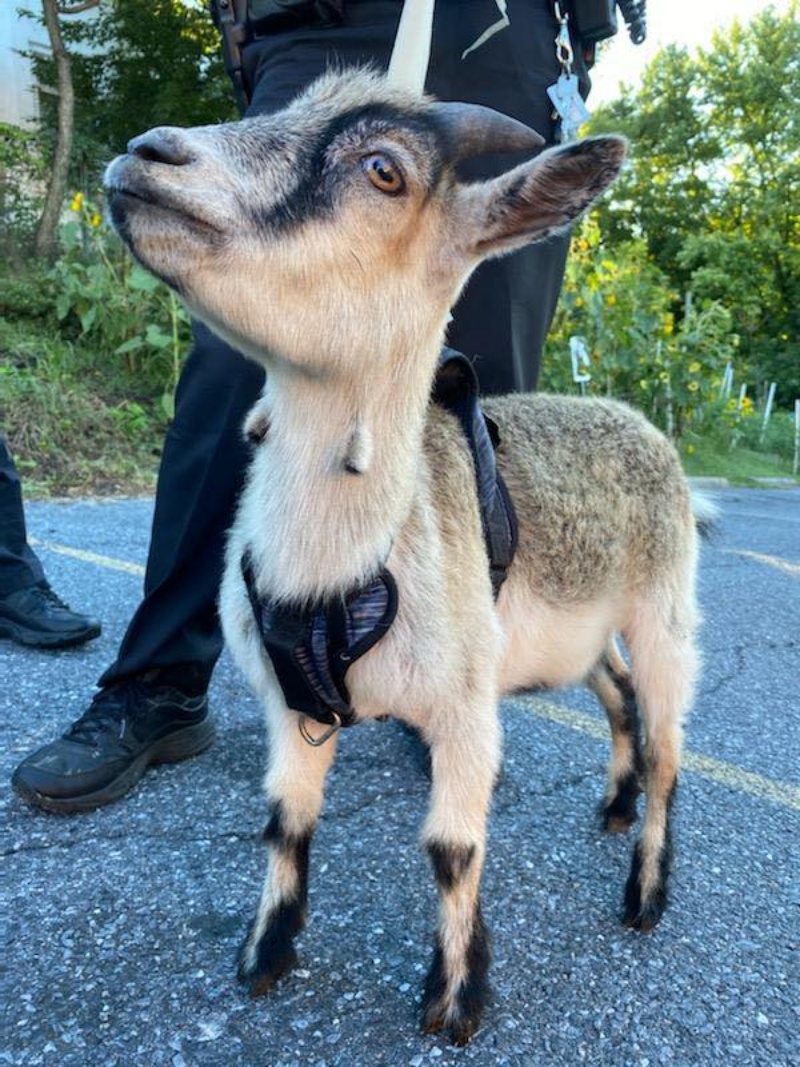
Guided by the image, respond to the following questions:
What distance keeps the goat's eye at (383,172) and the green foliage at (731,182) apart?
37705mm

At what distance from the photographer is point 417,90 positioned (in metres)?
2.19

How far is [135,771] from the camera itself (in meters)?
2.88

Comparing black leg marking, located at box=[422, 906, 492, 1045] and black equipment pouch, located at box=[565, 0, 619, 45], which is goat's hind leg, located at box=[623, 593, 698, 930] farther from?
black equipment pouch, located at box=[565, 0, 619, 45]

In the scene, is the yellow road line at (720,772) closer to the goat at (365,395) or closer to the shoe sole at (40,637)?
the goat at (365,395)

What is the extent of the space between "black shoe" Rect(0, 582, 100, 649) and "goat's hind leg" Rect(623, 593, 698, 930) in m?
2.52

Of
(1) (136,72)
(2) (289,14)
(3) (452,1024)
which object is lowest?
(3) (452,1024)

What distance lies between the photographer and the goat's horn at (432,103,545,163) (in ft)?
6.57

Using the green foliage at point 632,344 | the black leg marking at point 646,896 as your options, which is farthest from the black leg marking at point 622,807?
the green foliage at point 632,344

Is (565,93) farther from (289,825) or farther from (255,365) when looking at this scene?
(289,825)

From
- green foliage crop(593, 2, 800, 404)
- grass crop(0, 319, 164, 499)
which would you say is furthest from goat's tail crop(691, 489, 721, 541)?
green foliage crop(593, 2, 800, 404)

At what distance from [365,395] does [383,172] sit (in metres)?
0.46

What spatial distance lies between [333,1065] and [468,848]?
510 mm

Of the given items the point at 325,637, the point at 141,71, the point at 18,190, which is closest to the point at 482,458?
→ the point at 325,637

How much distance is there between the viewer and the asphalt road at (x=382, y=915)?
1.91 metres
